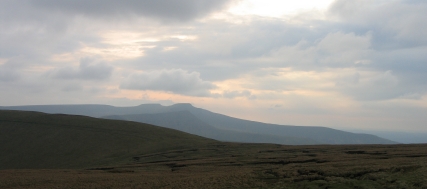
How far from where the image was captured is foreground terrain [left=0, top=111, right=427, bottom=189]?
115 feet

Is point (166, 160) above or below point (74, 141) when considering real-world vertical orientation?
above

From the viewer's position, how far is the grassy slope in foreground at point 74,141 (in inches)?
3351

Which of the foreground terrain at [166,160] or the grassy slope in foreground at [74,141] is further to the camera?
the grassy slope in foreground at [74,141]

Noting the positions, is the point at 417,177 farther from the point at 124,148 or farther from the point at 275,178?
the point at 124,148

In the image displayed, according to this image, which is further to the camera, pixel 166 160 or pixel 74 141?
pixel 74 141

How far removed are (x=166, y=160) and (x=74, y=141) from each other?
146 ft

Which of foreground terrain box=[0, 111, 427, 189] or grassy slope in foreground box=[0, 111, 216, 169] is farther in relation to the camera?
grassy slope in foreground box=[0, 111, 216, 169]

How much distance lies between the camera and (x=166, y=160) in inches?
2771

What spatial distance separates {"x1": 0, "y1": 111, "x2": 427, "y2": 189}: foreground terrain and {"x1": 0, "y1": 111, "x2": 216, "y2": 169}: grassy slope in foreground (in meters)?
0.27

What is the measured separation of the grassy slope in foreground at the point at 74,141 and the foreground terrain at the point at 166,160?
0.90 feet

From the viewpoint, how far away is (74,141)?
101m

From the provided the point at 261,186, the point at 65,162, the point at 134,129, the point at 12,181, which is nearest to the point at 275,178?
the point at 261,186

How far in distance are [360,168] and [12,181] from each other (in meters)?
43.6

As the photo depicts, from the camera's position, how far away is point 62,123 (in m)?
121
